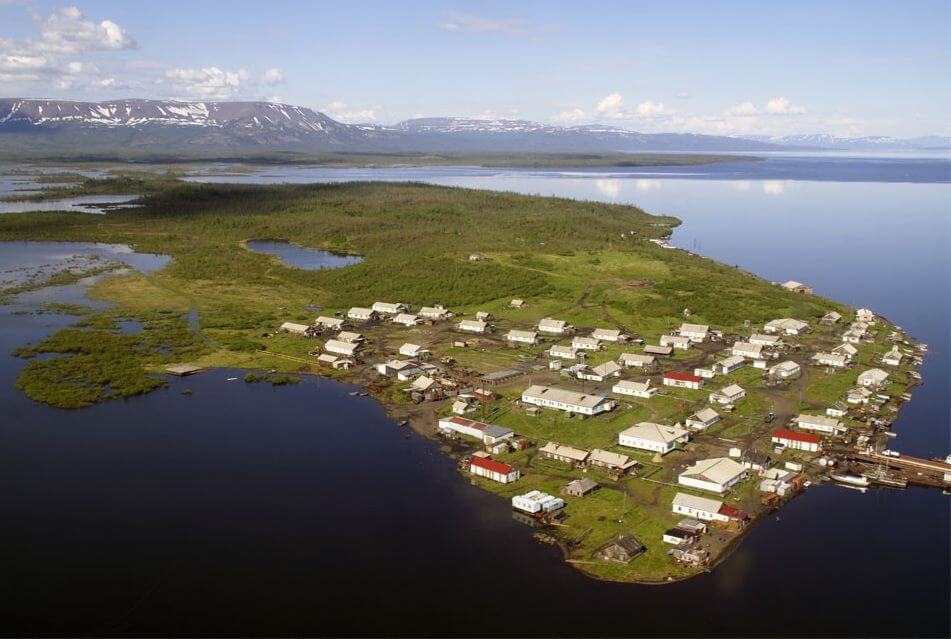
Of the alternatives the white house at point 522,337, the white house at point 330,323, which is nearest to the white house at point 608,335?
the white house at point 522,337

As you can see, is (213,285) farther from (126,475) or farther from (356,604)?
(356,604)

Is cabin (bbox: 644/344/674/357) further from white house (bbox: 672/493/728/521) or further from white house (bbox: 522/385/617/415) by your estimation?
white house (bbox: 672/493/728/521)

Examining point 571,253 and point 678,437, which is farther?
point 571,253

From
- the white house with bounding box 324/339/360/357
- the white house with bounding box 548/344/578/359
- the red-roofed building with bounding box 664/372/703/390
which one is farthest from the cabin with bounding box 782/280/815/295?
the white house with bounding box 324/339/360/357

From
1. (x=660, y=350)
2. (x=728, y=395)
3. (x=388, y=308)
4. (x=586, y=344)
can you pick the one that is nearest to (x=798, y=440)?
(x=728, y=395)

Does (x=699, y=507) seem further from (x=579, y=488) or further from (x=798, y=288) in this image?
(x=798, y=288)

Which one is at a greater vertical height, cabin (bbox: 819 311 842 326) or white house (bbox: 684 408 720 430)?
cabin (bbox: 819 311 842 326)

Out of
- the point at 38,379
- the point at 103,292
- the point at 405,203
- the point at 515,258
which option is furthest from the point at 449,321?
the point at 405,203
